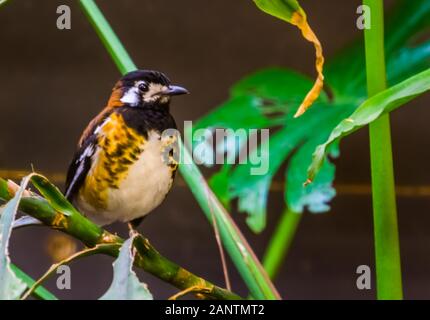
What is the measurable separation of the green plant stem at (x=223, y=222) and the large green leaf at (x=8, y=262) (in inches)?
10.2

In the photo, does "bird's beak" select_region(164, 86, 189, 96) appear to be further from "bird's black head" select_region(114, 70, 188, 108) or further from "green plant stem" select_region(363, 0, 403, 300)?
"green plant stem" select_region(363, 0, 403, 300)

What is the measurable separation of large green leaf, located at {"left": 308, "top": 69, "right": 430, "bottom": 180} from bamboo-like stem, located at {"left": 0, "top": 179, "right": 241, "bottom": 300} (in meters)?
0.12

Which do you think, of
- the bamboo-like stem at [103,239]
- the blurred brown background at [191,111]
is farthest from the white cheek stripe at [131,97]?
the blurred brown background at [191,111]

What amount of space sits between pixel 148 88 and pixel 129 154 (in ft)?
0.24

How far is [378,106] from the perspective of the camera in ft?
1.67

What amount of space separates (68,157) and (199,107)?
27 centimetres

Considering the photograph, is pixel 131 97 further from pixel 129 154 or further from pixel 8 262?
pixel 8 262

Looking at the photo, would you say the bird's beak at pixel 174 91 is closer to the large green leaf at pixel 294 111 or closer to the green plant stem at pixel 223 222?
the green plant stem at pixel 223 222

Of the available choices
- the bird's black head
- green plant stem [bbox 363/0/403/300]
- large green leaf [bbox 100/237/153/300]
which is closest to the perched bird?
the bird's black head

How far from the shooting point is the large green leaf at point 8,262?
39cm

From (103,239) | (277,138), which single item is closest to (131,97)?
(103,239)

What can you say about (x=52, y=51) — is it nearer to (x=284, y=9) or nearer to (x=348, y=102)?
(x=348, y=102)

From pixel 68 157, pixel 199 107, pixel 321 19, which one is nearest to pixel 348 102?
pixel 321 19

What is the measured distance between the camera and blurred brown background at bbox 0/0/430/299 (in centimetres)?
119
